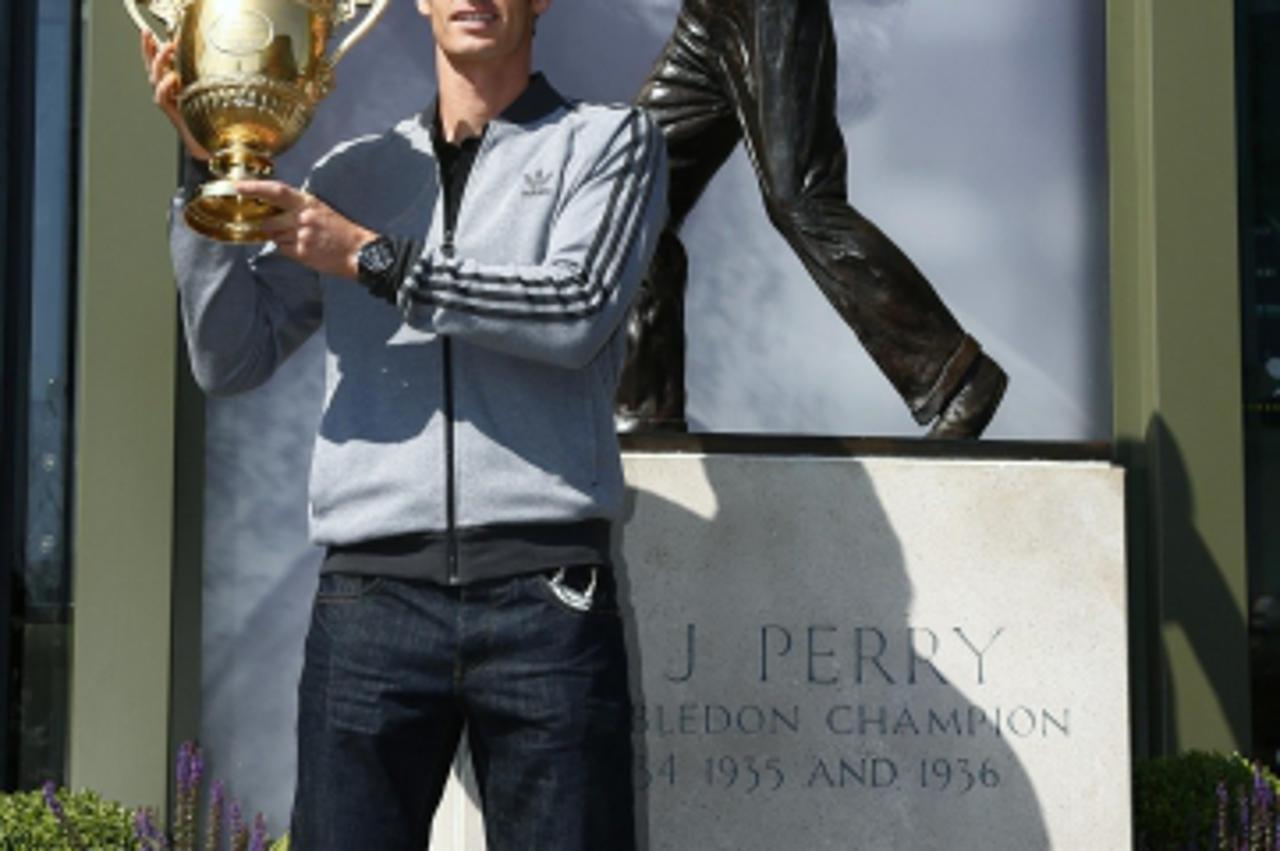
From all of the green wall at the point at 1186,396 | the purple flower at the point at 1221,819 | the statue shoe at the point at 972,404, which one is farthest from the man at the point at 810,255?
the green wall at the point at 1186,396

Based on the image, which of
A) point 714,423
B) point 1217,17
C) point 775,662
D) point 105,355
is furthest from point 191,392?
point 1217,17

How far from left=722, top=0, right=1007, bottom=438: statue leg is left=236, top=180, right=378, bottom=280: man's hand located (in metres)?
2.17

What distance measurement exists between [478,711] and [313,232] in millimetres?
680

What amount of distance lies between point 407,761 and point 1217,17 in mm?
4607

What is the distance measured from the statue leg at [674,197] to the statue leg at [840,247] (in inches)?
7.9

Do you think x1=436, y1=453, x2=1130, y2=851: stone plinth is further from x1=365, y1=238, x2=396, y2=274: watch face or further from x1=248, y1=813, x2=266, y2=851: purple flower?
x1=365, y1=238, x2=396, y2=274: watch face

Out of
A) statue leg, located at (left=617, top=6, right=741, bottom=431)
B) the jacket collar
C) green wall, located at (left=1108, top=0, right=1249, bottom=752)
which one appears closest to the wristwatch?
the jacket collar

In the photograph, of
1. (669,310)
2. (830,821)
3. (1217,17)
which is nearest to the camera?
(830,821)

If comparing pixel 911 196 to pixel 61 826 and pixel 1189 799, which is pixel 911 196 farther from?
pixel 61 826

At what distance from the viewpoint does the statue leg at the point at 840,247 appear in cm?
477

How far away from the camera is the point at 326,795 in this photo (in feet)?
9.04

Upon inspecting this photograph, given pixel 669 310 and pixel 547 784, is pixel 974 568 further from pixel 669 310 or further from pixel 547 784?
pixel 547 784

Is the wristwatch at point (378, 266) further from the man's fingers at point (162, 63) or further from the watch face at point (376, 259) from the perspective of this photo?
the man's fingers at point (162, 63)

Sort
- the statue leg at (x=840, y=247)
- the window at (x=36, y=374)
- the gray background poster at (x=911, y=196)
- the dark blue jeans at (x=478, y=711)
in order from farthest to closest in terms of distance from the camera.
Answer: the gray background poster at (x=911, y=196)
the window at (x=36, y=374)
the statue leg at (x=840, y=247)
the dark blue jeans at (x=478, y=711)
